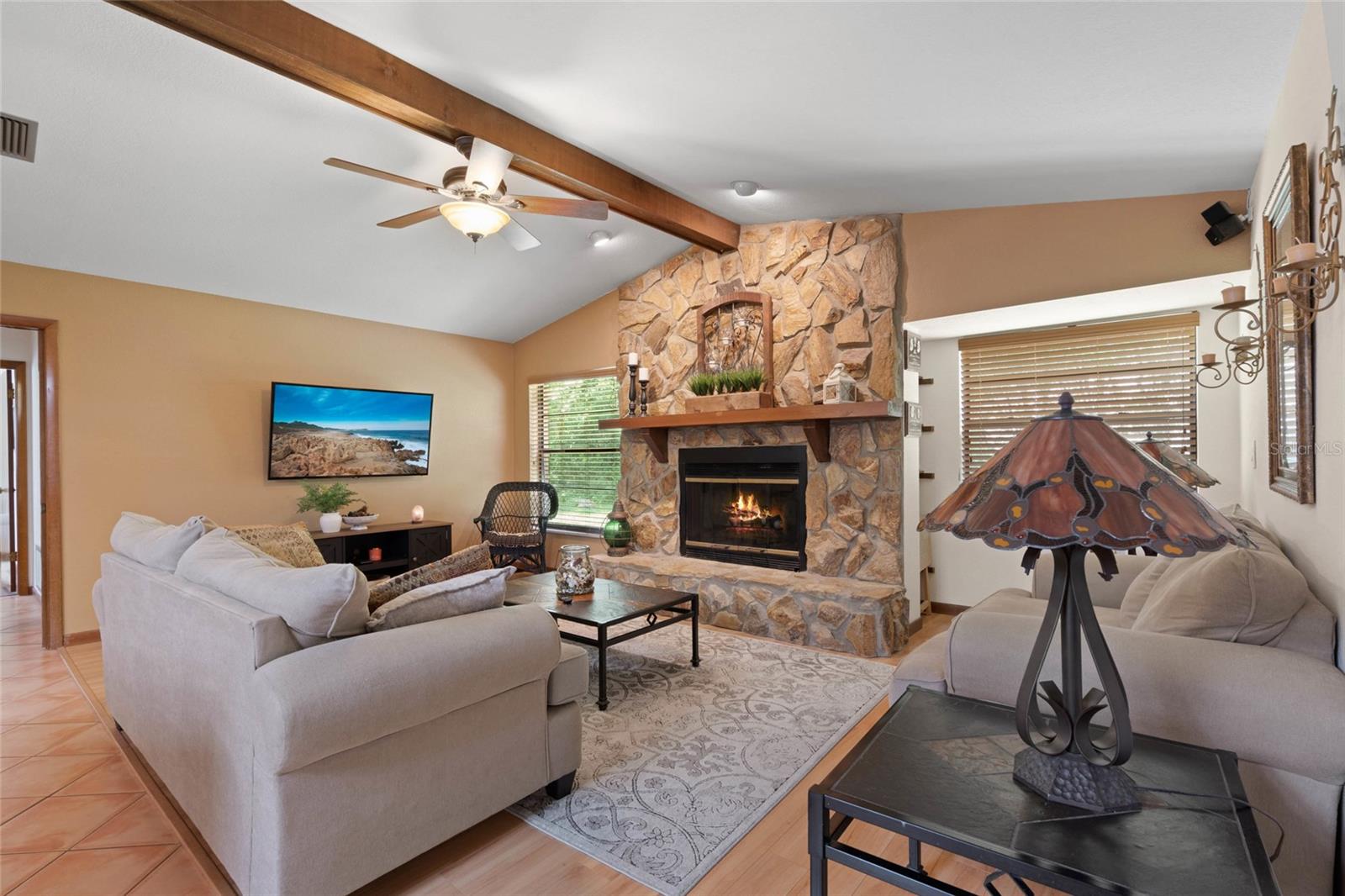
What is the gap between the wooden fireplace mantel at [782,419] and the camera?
402cm

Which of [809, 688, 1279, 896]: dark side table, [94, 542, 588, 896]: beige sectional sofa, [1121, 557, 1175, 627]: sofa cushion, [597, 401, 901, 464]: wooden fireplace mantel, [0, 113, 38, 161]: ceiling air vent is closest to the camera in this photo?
[809, 688, 1279, 896]: dark side table

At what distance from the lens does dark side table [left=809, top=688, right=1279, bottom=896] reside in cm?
95

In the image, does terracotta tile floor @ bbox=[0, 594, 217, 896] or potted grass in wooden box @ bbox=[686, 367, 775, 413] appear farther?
potted grass in wooden box @ bbox=[686, 367, 775, 413]

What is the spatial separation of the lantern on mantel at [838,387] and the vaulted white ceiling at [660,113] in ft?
3.51

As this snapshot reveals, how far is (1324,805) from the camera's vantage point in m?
1.36

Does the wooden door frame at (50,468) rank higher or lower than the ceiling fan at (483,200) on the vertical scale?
lower

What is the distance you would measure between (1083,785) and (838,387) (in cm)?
326

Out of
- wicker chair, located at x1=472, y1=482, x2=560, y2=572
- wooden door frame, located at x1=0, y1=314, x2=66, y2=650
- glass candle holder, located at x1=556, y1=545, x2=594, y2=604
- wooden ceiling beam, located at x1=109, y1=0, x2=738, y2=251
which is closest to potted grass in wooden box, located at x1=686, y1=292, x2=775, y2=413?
wooden ceiling beam, located at x1=109, y1=0, x2=738, y2=251

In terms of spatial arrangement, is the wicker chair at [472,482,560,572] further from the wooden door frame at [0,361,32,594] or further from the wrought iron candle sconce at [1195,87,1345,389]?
the wrought iron candle sconce at [1195,87,1345,389]

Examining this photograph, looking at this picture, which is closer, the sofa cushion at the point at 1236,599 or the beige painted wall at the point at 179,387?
the sofa cushion at the point at 1236,599

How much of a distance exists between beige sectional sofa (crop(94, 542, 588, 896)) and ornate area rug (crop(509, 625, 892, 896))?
24 cm

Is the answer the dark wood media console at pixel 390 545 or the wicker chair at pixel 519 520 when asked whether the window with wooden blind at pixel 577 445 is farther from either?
the dark wood media console at pixel 390 545

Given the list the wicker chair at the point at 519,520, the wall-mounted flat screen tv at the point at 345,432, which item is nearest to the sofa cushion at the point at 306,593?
the wall-mounted flat screen tv at the point at 345,432

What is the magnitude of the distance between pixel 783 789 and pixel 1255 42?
283cm
